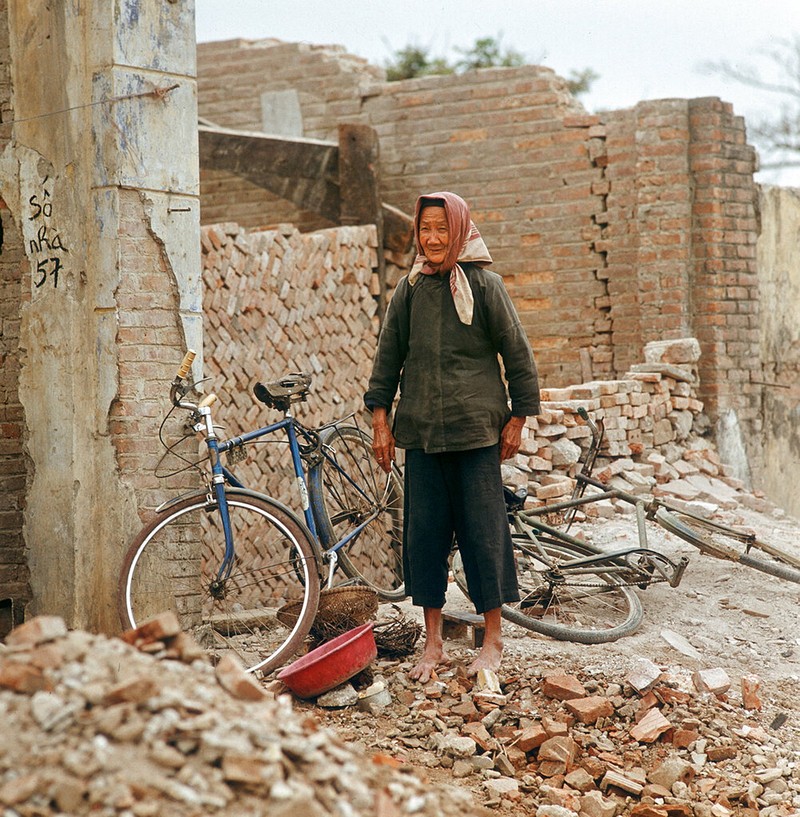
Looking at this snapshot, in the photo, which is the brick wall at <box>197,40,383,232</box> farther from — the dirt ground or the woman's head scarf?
the woman's head scarf

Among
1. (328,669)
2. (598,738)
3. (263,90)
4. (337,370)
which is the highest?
(263,90)

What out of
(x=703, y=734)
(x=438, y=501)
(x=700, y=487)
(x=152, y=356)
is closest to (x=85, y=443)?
(x=152, y=356)

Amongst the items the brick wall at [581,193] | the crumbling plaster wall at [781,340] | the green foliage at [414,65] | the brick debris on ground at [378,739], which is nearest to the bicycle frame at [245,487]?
the brick debris on ground at [378,739]

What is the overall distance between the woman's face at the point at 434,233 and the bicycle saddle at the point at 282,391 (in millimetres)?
1137

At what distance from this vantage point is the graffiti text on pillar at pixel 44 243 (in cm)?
513

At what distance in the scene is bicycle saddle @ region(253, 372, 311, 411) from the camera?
548cm

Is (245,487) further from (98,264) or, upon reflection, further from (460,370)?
(460,370)

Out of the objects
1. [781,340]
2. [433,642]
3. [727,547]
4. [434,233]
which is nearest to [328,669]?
[433,642]

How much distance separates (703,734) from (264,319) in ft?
12.6

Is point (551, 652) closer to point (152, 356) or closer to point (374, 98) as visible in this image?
point (152, 356)

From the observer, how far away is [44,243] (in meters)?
5.16

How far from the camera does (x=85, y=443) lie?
5.05m

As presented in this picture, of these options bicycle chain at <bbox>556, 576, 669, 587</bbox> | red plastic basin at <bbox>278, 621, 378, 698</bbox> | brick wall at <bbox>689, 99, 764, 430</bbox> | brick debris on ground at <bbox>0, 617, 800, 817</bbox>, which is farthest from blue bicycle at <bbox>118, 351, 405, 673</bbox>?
brick wall at <bbox>689, 99, 764, 430</bbox>

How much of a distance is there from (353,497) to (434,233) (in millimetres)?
1891
